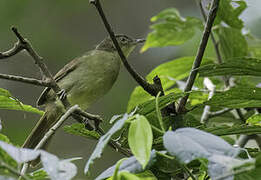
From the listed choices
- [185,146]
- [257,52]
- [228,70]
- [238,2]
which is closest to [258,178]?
[185,146]

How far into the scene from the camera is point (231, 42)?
3004 millimetres

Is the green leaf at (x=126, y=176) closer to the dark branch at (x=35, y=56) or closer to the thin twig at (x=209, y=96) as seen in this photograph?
A: the dark branch at (x=35, y=56)

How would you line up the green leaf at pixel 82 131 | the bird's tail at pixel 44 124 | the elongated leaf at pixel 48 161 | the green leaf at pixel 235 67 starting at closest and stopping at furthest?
the elongated leaf at pixel 48 161, the green leaf at pixel 82 131, the green leaf at pixel 235 67, the bird's tail at pixel 44 124

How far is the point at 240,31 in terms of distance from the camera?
3035 mm

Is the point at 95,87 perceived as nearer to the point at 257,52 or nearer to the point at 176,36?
the point at 176,36

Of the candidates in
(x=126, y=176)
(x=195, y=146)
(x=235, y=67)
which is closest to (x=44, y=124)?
(x=235, y=67)

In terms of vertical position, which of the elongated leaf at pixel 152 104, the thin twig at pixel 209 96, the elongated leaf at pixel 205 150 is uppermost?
the elongated leaf at pixel 205 150

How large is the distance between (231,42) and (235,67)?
1.13 metres

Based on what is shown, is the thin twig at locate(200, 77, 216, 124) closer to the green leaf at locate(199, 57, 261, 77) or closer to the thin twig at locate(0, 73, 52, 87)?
the green leaf at locate(199, 57, 261, 77)

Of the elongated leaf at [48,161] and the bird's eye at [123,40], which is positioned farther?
the bird's eye at [123,40]

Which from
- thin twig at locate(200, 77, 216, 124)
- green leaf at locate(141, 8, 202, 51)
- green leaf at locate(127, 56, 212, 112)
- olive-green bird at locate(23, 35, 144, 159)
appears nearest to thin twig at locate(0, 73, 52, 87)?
thin twig at locate(200, 77, 216, 124)

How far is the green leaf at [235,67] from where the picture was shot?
6.18 ft

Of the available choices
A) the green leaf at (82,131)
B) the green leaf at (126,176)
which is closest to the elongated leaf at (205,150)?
the green leaf at (126,176)

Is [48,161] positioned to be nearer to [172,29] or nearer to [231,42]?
A: [231,42]
